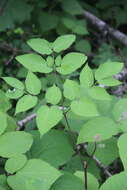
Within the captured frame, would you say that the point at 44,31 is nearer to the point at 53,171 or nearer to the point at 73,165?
the point at 73,165

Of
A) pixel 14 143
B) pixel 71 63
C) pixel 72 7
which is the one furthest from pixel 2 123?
pixel 72 7

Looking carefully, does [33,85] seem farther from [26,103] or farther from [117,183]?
[117,183]

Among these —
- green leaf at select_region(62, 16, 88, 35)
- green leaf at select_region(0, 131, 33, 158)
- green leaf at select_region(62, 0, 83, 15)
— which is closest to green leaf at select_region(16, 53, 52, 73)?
green leaf at select_region(0, 131, 33, 158)

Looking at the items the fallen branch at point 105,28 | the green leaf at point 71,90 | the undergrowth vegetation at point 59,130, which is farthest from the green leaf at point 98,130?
the fallen branch at point 105,28

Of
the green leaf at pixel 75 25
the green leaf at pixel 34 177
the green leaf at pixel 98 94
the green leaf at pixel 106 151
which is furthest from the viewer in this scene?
the green leaf at pixel 75 25

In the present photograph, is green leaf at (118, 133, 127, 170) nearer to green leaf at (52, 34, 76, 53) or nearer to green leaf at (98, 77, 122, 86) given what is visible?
green leaf at (98, 77, 122, 86)

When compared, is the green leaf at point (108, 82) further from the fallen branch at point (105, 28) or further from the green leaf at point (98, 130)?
the fallen branch at point (105, 28)

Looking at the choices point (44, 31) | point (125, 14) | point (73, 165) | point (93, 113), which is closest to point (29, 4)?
point (44, 31)
